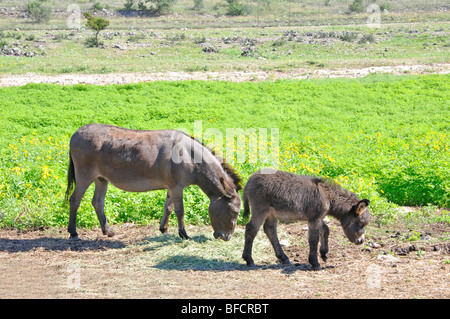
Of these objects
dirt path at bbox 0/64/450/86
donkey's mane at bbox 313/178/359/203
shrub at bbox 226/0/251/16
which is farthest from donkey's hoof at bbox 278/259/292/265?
shrub at bbox 226/0/251/16

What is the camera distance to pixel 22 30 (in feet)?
148

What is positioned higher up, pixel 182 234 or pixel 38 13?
pixel 38 13

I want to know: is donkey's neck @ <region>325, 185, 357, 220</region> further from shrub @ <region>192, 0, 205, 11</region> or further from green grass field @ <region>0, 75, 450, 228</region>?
shrub @ <region>192, 0, 205, 11</region>

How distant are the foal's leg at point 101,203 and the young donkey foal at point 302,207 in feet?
9.13

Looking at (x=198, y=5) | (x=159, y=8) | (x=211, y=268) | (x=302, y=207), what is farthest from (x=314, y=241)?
(x=198, y=5)

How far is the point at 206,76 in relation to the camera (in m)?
26.9

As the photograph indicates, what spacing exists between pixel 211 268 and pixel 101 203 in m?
2.78

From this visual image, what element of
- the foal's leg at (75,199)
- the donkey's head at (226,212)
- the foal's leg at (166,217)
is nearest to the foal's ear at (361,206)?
the donkey's head at (226,212)

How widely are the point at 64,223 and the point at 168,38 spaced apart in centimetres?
3136

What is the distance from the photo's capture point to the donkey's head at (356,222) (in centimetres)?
855

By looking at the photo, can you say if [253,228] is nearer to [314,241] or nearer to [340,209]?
[314,241]

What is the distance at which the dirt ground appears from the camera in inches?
287

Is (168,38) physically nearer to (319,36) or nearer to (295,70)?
(319,36)

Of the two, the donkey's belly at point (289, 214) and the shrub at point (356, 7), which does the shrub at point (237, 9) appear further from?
the donkey's belly at point (289, 214)
